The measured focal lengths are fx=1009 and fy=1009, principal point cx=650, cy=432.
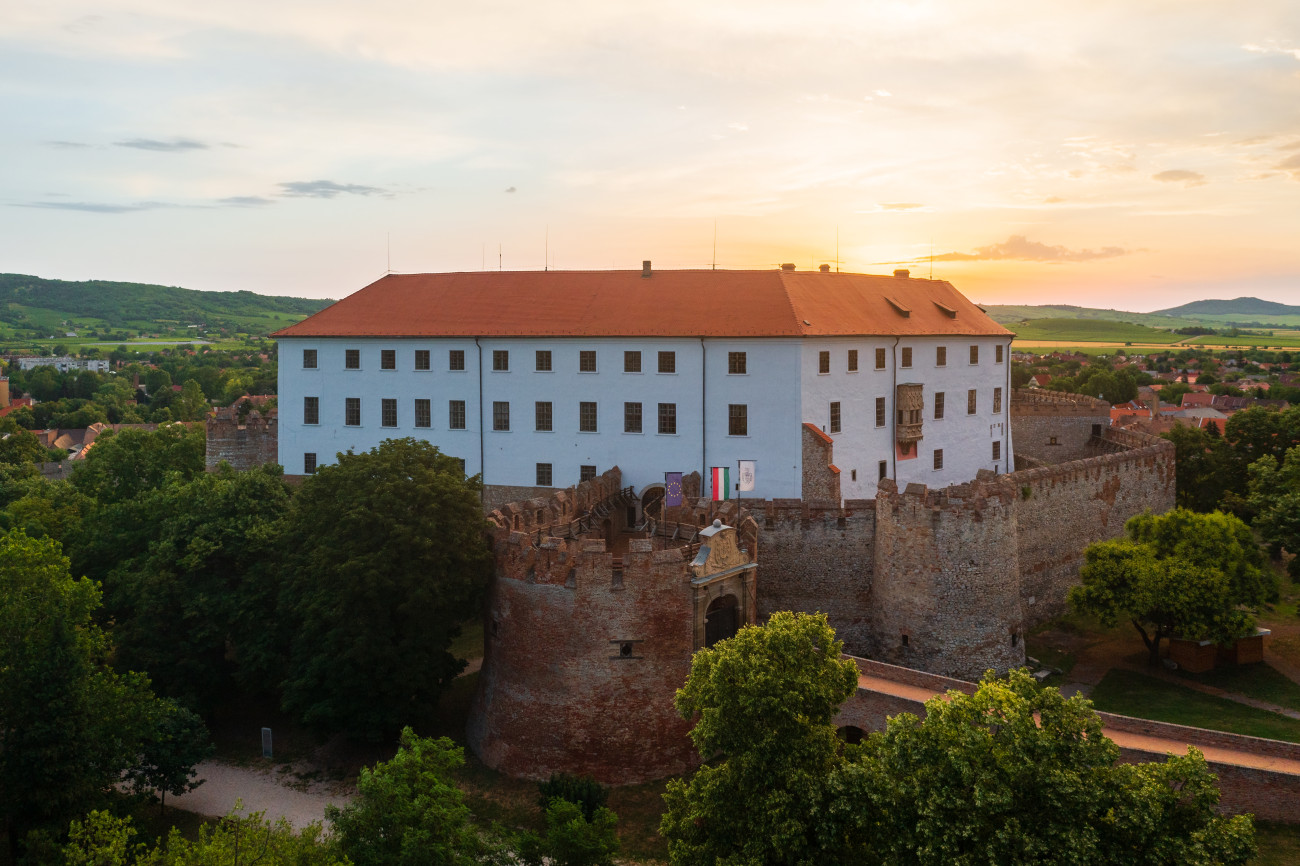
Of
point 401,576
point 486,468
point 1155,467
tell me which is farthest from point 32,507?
point 1155,467

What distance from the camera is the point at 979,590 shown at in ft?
125

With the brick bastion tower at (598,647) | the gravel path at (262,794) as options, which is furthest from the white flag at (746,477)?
the gravel path at (262,794)

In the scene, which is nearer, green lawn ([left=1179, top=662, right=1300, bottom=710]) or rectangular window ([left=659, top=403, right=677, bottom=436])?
green lawn ([left=1179, top=662, right=1300, bottom=710])

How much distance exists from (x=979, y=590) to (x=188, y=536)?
1226 inches

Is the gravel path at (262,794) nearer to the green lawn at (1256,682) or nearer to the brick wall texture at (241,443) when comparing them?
the brick wall texture at (241,443)

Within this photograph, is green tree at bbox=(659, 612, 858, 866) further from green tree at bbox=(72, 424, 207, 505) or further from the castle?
green tree at bbox=(72, 424, 207, 505)

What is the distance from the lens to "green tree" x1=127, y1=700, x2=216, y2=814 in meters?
33.4

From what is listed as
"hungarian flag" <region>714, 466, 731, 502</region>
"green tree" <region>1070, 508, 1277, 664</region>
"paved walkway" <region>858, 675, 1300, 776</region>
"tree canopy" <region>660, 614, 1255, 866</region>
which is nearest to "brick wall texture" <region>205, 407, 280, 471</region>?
"hungarian flag" <region>714, 466, 731, 502</region>

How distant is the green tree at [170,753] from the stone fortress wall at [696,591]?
31.3ft

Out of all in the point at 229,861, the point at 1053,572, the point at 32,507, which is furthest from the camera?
the point at 32,507

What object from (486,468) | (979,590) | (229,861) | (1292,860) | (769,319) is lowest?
(1292,860)

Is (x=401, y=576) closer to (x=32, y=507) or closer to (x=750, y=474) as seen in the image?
(x=750, y=474)

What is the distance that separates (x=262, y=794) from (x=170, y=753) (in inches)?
139

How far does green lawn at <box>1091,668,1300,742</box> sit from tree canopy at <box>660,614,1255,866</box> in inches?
641
